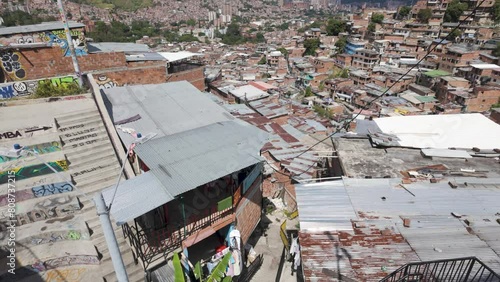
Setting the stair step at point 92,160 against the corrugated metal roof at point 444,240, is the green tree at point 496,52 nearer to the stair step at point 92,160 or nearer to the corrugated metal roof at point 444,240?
the corrugated metal roof at point 444,240

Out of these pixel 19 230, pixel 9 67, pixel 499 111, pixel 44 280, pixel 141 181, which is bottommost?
pixel 499 111

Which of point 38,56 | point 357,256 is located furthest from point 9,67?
point 357,256

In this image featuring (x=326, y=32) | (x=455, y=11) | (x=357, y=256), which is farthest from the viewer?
(x=326, y=32)

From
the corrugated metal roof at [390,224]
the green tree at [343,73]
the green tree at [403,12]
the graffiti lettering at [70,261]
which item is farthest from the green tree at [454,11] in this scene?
the graffiti lettering at [70,261]

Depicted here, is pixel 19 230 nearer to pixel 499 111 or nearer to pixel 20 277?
pixel 20 277

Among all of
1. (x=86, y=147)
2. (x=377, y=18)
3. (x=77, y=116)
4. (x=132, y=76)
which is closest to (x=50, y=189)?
(x=86, y=147)

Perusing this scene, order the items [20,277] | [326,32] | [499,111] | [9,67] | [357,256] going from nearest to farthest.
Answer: [357,256] → [20,277] → [9,67] → [499,111] → [326,32]

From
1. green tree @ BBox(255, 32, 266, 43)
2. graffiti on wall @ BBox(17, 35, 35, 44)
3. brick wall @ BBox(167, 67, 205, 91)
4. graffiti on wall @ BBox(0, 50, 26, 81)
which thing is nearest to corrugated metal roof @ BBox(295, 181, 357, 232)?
graffiti on wall @ BBox(0, 50, 26, 81)
